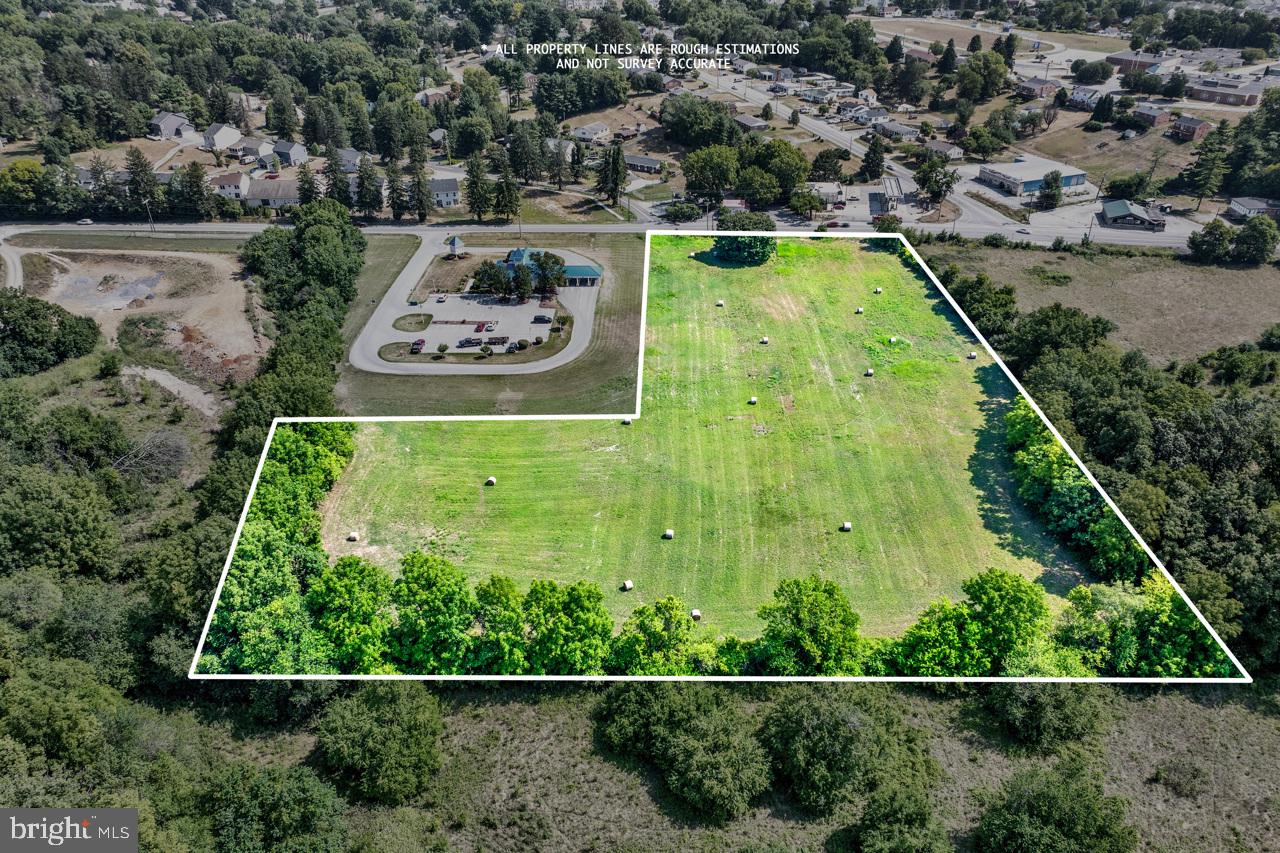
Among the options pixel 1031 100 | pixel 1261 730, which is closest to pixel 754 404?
pixel 1261 730

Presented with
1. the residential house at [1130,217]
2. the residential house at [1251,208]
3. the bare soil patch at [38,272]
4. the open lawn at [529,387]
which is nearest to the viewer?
the open lawn at [529,387]

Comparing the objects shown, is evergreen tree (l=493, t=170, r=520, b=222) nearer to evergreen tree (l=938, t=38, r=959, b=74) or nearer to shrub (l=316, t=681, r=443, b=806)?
shrub (l=316, t=681, r=443, b=806)

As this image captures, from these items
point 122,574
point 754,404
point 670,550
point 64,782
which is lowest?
point 122,574

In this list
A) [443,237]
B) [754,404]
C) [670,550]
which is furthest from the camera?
[443,237]

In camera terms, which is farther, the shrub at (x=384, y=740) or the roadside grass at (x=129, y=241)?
the roadside grass at (x=129, y=241)

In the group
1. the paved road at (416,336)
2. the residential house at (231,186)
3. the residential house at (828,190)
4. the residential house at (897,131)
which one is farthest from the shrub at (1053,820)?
the residential house at (897,131)

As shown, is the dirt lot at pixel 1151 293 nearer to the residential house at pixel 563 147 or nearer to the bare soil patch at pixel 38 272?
the residential house at pixel 563 147

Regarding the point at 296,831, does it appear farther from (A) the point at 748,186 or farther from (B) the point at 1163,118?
(B) the point at 1163,118
